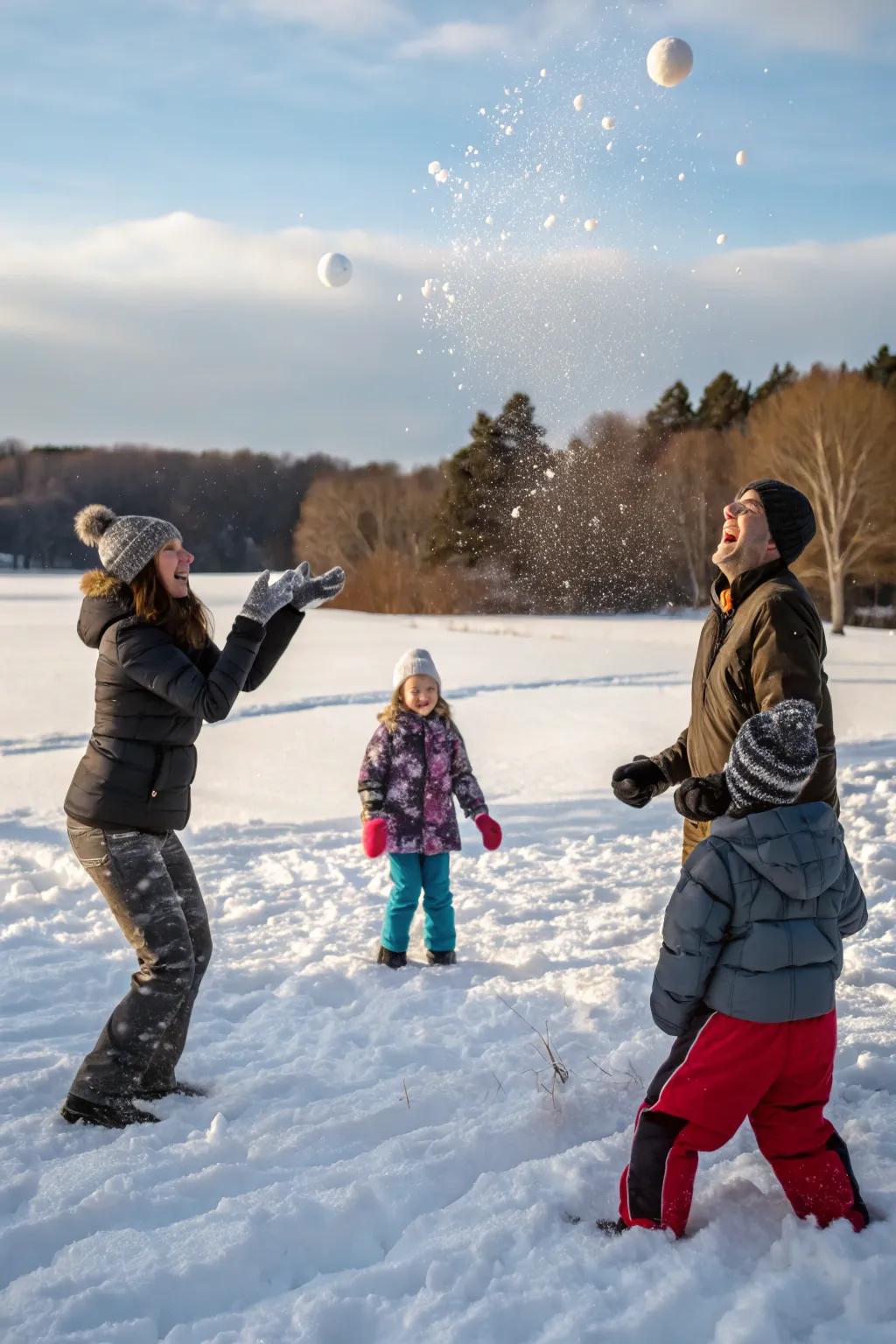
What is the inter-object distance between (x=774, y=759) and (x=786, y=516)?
875mm

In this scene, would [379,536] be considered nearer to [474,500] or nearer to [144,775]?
[474,500]

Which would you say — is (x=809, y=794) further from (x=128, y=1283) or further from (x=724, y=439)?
(x=724, y=439)

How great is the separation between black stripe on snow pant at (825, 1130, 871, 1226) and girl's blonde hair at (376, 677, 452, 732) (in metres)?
2.59

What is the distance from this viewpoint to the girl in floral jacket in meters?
4.67

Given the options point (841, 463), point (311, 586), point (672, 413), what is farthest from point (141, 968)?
point (672, 413)

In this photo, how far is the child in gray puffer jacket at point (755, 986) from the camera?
97.1 inches

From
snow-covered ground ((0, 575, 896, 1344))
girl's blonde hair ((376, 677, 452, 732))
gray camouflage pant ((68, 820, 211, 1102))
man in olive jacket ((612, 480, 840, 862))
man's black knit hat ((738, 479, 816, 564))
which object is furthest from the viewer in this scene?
girl's blonde hair ((376, 677, 452, 732))

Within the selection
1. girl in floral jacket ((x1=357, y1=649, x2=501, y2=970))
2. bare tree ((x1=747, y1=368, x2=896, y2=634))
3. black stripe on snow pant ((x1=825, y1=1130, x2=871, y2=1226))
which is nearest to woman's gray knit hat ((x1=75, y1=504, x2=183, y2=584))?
girl in floral jacket ((x1=357, y1=649, x2=501, y2=970))


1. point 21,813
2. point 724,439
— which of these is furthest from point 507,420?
point 21,813

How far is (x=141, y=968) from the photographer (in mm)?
3318

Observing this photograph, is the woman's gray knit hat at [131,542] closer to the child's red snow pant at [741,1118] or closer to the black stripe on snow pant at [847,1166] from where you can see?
the child's red snow pant at [741,1118]

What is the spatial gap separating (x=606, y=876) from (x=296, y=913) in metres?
1.81

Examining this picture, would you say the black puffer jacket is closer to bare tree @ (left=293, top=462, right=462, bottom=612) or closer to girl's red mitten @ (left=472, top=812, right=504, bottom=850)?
girl's red mitten @ (left=472, top=812, right=504, bottom=850)

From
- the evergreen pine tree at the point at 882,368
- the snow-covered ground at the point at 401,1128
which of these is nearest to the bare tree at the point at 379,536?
the evergreen pine tree at the point at 882,368
